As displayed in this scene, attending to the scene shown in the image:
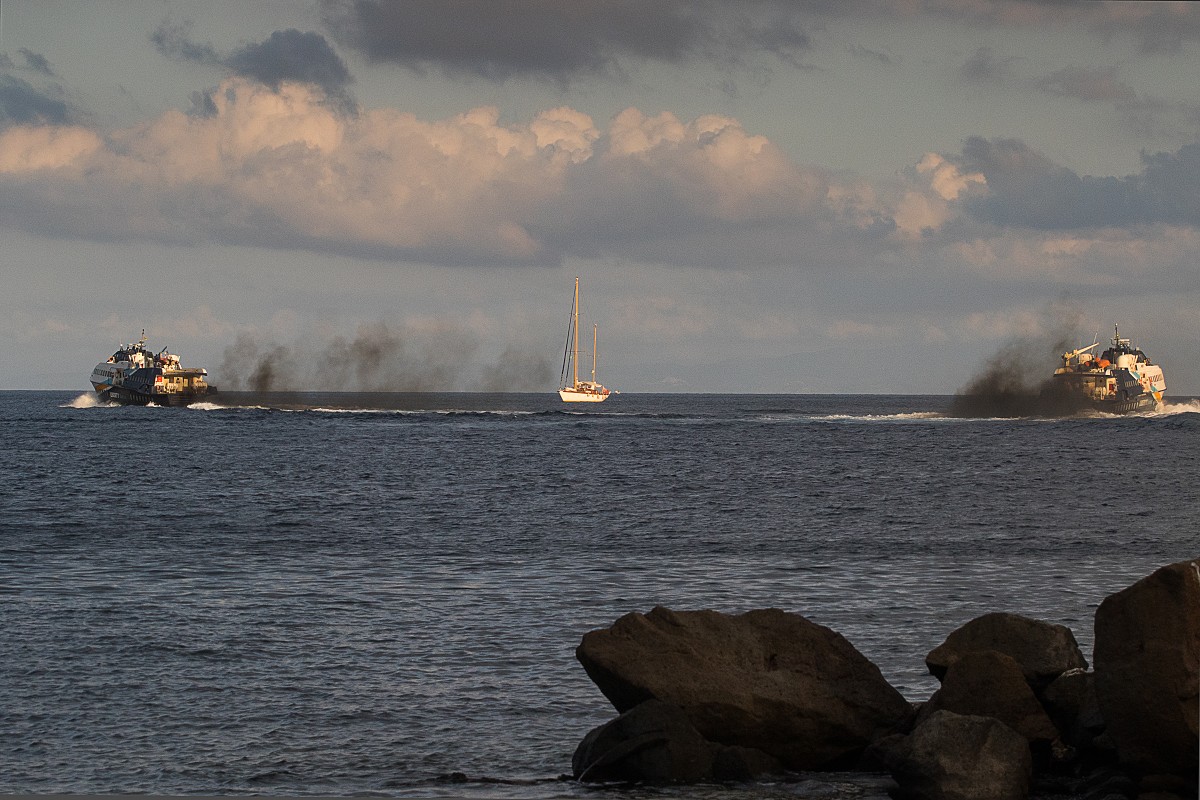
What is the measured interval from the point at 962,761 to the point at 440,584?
14.7 metres

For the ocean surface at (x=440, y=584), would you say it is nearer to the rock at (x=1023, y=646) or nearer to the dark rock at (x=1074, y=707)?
the rock at (x=1023, y=646)

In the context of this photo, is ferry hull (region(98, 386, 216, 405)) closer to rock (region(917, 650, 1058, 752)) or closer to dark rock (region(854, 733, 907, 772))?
→ dark rock (region(854, 733, 907, 772))

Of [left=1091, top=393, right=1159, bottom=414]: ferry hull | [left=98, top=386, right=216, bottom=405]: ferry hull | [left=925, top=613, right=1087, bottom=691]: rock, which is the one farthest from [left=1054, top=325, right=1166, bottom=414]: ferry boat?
[left=925, top=613, right=1087, bottom=691]: rock

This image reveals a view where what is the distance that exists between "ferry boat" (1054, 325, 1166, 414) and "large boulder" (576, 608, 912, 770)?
4593 inches

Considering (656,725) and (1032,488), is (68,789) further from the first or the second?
(1032,488)

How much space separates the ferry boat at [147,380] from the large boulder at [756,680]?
13243 cm

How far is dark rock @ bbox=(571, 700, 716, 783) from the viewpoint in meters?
11.5

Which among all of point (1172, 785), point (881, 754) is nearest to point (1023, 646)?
point (881, 754)

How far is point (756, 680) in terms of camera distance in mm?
12359

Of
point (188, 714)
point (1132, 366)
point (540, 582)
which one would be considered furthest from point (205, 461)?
point (1132, 366)

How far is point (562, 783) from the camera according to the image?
38.4ft

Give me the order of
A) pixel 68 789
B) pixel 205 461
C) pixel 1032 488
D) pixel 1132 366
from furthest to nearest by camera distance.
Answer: pixel 1132 366 → pixel 205 461 → pixel 1032 488 → pixel 68 789

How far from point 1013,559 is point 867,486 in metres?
23.0

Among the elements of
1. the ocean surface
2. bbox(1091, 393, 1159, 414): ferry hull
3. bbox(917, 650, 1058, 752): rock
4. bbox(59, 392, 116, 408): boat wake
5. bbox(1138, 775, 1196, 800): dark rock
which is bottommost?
the ocean surface
